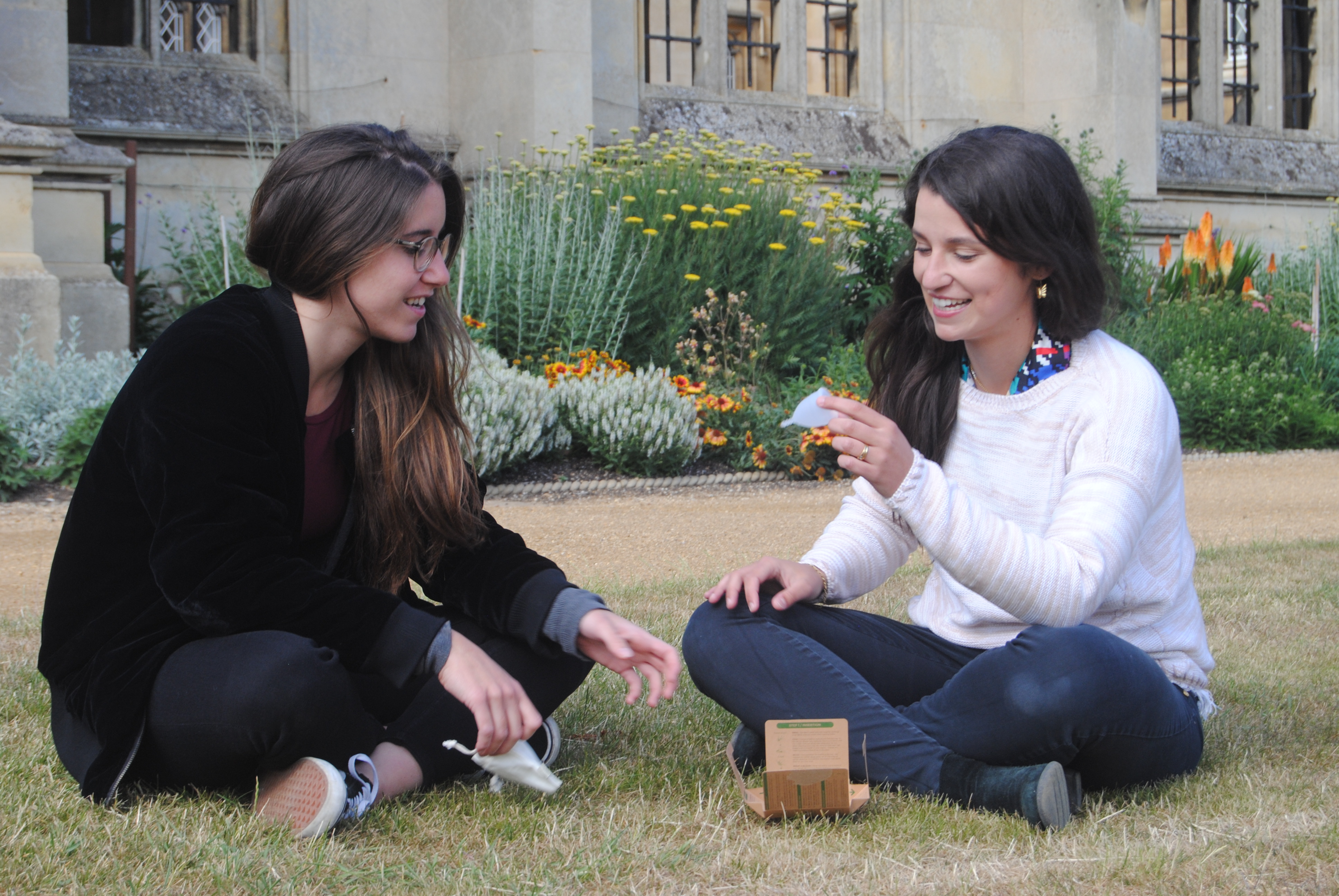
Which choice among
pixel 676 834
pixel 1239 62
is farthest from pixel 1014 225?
pixel 1239 62

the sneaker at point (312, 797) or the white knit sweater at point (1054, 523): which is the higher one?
the white knit sweater at point (1054, 523)

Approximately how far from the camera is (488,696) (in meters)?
2.05

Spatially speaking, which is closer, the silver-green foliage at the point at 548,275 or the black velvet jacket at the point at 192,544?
the black velvet jacket at the point at 192,544

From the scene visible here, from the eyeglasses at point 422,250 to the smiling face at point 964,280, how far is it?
2.73 ft

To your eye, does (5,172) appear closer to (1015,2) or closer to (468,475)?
(468,475)

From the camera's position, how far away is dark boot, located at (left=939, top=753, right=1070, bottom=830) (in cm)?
206

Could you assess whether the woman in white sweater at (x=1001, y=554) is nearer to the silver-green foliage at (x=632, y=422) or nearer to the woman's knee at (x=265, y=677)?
the woman's knee at (x=265, y=677)

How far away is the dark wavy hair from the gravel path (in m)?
2.10

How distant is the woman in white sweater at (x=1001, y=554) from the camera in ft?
6.78

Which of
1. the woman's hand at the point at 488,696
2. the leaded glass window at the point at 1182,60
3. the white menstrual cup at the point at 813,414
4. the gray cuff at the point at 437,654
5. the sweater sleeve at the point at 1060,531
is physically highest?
the leaded glass window at the point at 1182,60

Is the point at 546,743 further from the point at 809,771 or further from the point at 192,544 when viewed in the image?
the point at 192,544

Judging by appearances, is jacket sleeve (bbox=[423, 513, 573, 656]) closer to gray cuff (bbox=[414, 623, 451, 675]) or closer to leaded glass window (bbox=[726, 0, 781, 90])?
gray cuff (bbox=[414, 623, 451, 675])

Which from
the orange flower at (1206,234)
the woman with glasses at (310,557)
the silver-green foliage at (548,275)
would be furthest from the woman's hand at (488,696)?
the orange flower at (1206,234)

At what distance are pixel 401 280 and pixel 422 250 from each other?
0.21 feet
